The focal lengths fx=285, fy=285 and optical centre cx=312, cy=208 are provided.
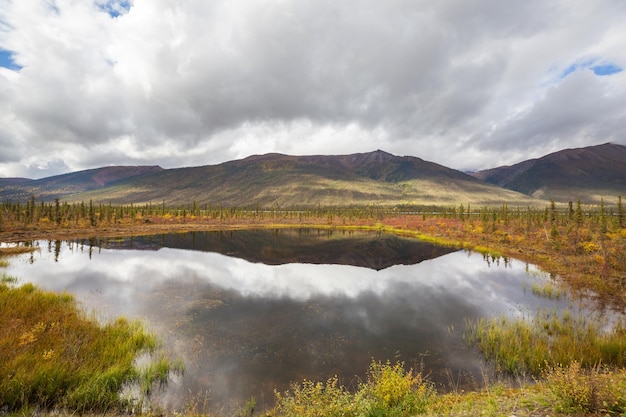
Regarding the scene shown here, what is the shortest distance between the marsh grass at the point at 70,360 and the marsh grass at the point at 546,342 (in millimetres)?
14211

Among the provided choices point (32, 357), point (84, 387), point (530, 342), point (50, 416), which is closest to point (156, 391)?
point (84, 387)

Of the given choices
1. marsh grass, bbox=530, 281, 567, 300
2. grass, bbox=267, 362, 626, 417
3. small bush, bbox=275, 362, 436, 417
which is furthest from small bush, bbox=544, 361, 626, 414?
marsh grass, bbox=530, 281, 567, 300

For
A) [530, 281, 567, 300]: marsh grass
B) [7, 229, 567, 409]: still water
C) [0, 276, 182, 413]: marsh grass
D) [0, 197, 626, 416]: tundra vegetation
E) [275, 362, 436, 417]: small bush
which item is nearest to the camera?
[0, 197, 626, 416]: tundra vegetation

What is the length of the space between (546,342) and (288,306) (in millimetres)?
14841

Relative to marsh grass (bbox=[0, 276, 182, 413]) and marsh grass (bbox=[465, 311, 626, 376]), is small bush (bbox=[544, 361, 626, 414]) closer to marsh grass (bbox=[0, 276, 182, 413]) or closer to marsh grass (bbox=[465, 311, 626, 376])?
marsh grass (bbox=[465, 311, 626, 376])

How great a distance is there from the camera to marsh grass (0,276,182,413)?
8.52m

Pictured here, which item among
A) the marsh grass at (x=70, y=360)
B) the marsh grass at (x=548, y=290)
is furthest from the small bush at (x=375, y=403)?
the marsh grass at (x=548, y=290)

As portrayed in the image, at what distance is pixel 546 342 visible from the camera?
13.5m

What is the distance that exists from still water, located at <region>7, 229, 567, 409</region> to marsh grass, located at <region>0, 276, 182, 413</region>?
1.28 meters

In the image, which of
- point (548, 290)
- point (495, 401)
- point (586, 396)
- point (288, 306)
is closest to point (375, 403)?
point (495, 401)

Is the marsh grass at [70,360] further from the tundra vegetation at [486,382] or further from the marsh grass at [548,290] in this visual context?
the marsh grass at [548,290]

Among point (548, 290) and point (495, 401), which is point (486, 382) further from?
point (548, 290)

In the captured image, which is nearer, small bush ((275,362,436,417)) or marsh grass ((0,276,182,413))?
small bush ((275,362,436,417))

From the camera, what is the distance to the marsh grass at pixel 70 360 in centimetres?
852
